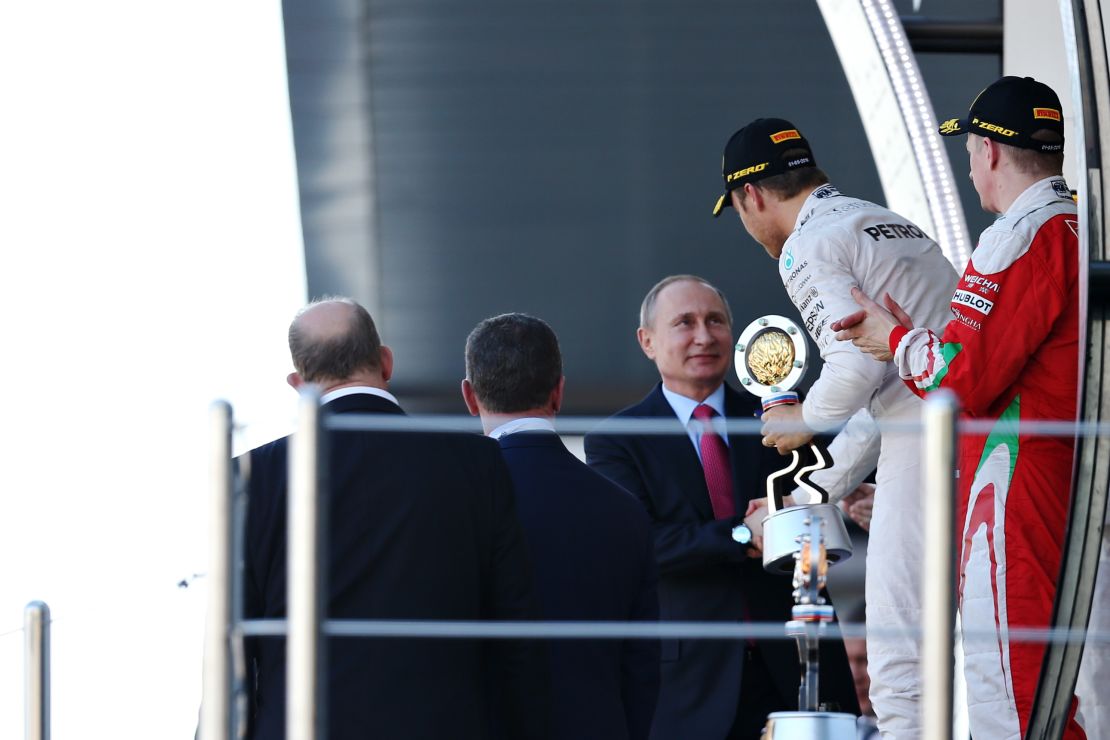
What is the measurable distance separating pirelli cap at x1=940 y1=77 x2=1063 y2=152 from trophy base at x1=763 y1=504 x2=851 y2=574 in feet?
Result: 1.89

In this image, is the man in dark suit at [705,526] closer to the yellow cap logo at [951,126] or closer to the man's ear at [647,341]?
the man's ear at [647,341]

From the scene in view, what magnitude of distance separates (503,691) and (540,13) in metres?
5.75

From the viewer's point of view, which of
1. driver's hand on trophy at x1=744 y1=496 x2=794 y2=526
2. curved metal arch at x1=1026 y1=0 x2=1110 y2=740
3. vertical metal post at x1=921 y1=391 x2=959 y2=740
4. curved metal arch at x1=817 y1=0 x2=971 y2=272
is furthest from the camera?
curved metal arch at x1=817 y1=0 x2=971 y2=272

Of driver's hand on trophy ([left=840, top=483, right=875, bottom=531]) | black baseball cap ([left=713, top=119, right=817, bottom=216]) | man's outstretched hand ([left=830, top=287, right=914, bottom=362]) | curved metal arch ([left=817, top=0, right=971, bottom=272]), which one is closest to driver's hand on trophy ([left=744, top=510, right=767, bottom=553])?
driver's hand on trophy ([left=840, top=483, right=875, bottom=531])

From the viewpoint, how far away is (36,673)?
165 cm

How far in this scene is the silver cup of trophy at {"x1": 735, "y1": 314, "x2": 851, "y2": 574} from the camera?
7.30 ft

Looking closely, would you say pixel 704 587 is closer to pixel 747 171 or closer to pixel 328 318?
pixel 747 171

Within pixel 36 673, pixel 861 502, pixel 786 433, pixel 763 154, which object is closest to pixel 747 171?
pixel 763 154

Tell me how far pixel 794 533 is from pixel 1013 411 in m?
0.35

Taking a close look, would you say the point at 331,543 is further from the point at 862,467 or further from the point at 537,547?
the point at 862,467

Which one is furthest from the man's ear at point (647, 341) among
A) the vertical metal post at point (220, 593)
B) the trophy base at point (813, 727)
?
the vertical metal post at point (220, 593)

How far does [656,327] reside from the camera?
9.32 feet

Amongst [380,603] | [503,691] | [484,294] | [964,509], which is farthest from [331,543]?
[484,294]

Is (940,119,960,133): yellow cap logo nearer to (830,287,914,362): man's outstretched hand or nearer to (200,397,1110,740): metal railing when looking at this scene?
(830,287,914,362): man's outstretched hand
